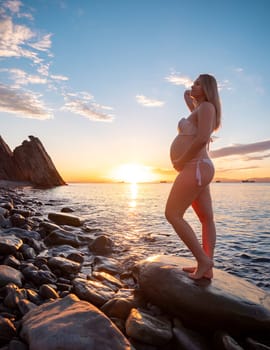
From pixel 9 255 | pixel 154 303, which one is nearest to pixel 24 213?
pixel 9 255

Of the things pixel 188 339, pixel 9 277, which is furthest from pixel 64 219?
pixel 188 339

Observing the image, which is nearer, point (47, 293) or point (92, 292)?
point (47, 293)

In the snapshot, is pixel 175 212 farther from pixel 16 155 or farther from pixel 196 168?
pixel 16 155

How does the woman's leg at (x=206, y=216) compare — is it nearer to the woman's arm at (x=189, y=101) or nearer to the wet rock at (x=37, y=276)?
the woman's arm at (x=189, y=101)

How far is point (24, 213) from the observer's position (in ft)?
42.0

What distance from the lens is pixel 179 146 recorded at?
3867 mm

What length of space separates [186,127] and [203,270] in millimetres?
2182

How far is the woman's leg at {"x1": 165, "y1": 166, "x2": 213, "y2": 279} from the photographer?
370 cm

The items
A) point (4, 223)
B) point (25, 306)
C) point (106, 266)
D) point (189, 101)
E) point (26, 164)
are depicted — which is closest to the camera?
point (25, 306)

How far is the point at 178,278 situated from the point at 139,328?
115cm

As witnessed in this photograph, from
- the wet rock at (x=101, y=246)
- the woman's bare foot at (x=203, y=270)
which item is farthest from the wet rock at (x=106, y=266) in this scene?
Answer: the woman's bare foot at (x=203, y=270)

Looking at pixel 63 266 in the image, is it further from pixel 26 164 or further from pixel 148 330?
pixel 26 164

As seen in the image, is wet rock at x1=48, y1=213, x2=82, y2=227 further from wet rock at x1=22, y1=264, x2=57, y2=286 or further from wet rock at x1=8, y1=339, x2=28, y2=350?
wet rock at x1=8, y1=339, x2=28, y2=350

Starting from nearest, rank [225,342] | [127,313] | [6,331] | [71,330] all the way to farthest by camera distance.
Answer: [71,330] → [6,331] → [225,342] → [127,313]
